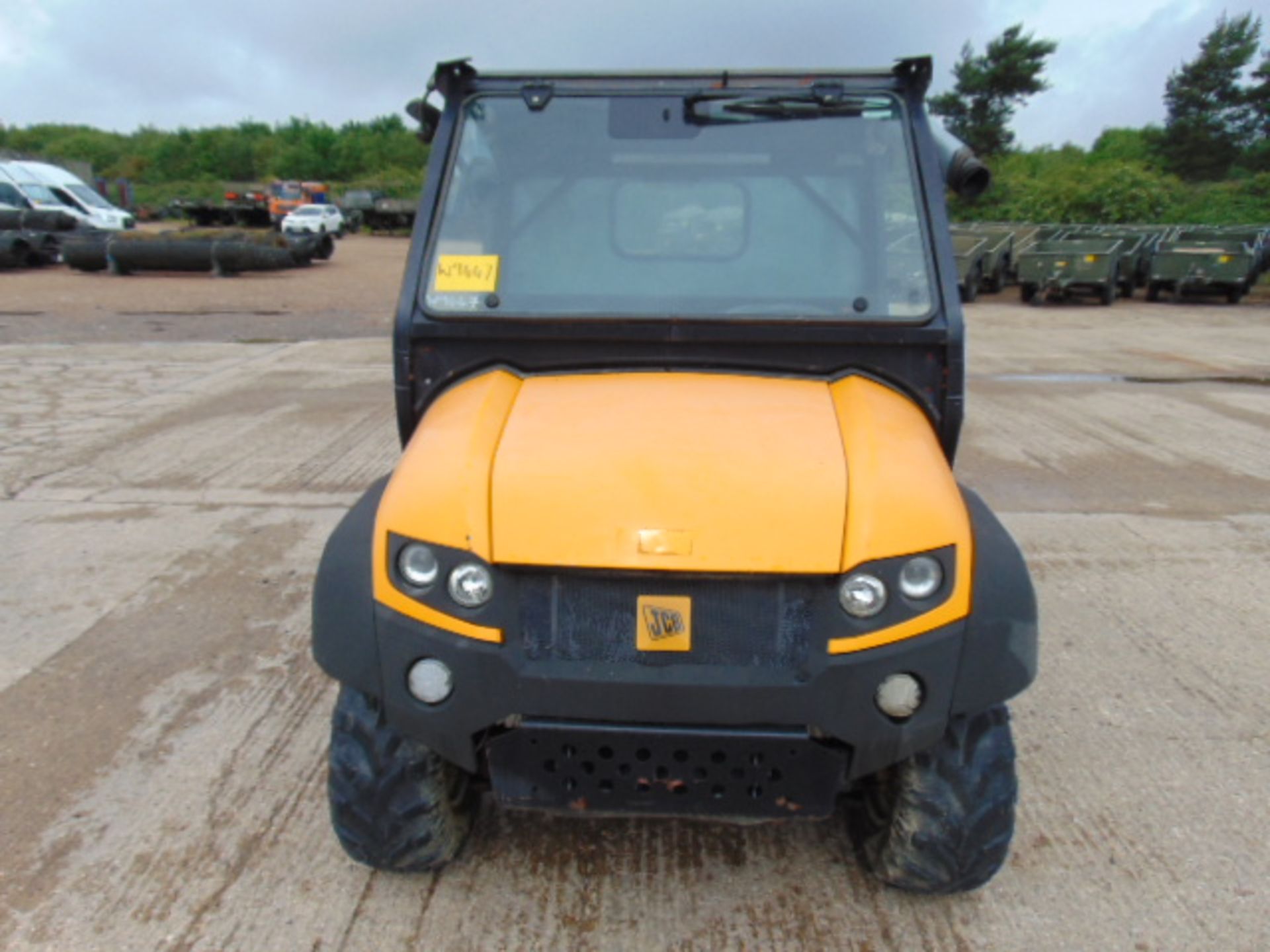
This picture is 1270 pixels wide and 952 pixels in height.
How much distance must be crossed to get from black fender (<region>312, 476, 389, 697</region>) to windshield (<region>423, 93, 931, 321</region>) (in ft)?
2.74

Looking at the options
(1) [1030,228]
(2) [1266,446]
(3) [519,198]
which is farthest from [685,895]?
(1) [1030,228]

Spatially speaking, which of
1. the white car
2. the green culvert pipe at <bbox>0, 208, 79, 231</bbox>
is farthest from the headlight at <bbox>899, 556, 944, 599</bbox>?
the white car

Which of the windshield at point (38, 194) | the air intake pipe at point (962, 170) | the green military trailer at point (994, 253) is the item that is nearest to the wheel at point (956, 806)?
the air intake pipe at point (962, 170)

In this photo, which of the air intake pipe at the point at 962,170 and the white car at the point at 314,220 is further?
the white car at the point at 314,220

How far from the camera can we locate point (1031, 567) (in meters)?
5.04

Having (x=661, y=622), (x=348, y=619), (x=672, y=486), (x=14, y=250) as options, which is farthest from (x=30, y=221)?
(x=661, y=622)

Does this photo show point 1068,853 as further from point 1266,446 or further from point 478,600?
point 1266,446

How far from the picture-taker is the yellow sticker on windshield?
2963 millimetres

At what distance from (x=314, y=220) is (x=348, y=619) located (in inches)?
1447

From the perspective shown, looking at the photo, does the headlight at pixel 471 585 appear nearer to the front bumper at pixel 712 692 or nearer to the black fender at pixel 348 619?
the front bumper at pixel 712 692

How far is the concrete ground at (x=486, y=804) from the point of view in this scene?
2.60 meters

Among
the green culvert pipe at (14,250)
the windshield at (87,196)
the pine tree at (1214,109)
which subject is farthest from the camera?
the pine tree at (1214,109)

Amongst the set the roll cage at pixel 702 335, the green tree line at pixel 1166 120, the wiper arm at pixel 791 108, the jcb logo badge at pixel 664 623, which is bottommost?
the jcb logo badge at pixel 664 623

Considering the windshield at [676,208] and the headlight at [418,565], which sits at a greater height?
the windshield at [676,208]
